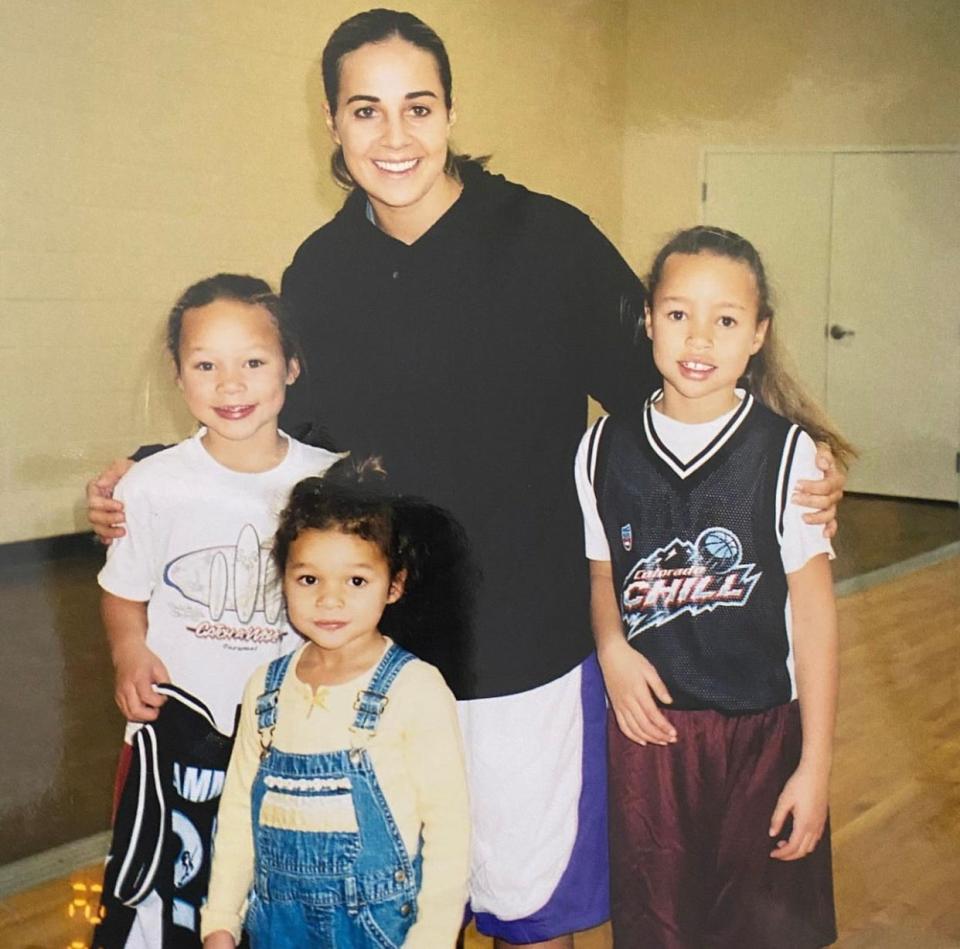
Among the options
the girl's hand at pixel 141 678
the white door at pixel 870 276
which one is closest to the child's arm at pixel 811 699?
the white door at pixel 870 276

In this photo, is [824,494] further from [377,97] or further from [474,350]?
[377,97]

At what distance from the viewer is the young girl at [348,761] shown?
4.18 feet

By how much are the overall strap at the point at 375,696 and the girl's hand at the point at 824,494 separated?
447mm

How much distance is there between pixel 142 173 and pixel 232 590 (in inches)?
17.1

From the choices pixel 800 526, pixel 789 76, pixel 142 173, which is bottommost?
pixel 800 526

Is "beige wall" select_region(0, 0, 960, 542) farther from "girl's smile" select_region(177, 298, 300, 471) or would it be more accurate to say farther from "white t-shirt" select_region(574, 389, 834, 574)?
"white t-shirt" select_region(574, 389, 834, 574)

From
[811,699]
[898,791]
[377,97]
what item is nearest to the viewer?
[377,97]

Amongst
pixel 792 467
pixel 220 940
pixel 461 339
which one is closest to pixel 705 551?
pixel 792 467

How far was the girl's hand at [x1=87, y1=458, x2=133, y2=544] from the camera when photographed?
1307mm

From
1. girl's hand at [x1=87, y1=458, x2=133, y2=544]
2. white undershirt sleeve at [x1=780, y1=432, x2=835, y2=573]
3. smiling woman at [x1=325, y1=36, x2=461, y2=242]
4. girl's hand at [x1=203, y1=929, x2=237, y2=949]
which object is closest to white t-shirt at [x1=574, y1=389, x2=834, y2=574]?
white undershirt sleeve at [x1=780, y1=432, x2=835, y2=573]

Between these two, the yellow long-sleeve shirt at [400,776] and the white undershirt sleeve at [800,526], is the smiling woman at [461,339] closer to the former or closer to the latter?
the yellow long-sleeve shirt at [400,776]

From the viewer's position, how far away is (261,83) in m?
1.26

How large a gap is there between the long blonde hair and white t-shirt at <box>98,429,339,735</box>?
42 centimetres

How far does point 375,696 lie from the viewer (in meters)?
1.27
